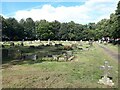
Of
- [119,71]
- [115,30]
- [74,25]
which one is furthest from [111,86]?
[74,25]

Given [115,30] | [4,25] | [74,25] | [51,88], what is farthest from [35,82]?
[74,25]

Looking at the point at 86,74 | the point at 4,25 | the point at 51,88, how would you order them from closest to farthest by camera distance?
1. the point at 51,88
2. the point at 86,74
3. the point at 4,25

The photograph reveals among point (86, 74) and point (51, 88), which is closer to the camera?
point (51, 88)

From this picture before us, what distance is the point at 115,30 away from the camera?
6184 cm

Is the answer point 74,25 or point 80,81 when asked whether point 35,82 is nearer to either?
point 80,81

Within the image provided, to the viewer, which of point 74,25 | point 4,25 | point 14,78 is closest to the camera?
point 14,78

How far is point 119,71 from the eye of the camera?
727 inches

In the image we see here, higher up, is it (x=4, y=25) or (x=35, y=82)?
(x=4, y=25)

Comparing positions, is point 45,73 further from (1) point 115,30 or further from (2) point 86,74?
(1) point 115,30

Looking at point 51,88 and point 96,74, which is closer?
point 51,88

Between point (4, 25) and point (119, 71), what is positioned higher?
point (4, 25)

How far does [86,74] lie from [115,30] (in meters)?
46.5

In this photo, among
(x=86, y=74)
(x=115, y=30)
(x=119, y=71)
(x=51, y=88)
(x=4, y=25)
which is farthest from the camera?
(x=4, y=25)

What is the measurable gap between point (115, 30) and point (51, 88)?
166 ft
